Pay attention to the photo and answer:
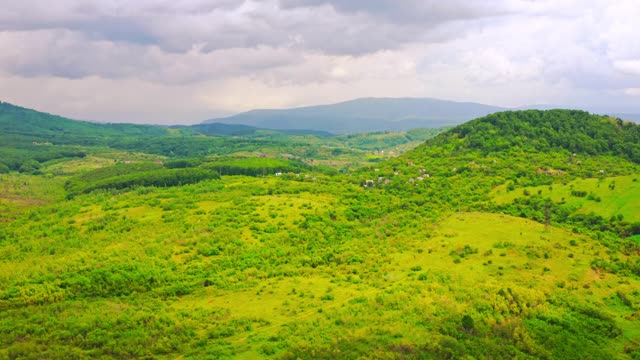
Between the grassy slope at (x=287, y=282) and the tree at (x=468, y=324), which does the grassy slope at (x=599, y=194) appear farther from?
the tree at (x=468, y=324)

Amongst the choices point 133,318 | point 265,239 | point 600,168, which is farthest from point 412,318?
point 600,168

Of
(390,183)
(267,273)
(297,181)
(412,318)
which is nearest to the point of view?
(412,318)

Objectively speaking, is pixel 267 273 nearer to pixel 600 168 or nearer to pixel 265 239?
pixel 265 239

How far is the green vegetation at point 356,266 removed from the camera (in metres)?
43.6

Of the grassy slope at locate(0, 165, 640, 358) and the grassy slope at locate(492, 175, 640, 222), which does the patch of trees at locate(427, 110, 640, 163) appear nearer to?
the grassy slope at locate(492, 175, 640, 222)

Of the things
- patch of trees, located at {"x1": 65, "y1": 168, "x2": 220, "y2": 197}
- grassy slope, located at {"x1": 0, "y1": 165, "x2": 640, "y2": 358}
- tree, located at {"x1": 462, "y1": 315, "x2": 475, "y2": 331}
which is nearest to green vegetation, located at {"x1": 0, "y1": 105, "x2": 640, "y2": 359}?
tree, located at {"x1": 462, "y1": 315, "x2": 475, "y2": 331}

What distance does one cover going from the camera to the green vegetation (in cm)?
4362

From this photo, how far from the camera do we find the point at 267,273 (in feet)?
225

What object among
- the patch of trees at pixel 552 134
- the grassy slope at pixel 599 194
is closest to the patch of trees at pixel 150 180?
the patch of trees at pixel 552 134

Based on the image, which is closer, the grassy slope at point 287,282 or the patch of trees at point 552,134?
the grassy slope at point 287,282

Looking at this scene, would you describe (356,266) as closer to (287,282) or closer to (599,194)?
(287,282)

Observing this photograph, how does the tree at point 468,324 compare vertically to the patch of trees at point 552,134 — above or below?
below

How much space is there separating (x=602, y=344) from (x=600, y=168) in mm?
91264

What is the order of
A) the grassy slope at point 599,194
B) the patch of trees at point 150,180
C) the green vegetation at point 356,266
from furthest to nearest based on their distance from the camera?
the patch of trees at point 150,180, the grassy slope at point 599,194, the green vegetation at point 356,266
